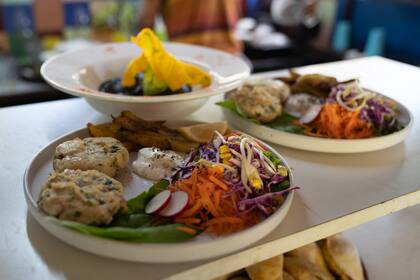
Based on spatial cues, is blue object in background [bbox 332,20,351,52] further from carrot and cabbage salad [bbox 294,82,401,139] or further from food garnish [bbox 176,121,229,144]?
food garnish [bbox 176,121,229,144]

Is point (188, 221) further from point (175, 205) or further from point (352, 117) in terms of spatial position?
point (352, 117)

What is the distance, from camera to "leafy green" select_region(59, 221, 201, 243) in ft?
2.41

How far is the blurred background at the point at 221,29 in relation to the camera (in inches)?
111

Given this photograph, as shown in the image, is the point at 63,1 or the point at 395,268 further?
the point at 63,1

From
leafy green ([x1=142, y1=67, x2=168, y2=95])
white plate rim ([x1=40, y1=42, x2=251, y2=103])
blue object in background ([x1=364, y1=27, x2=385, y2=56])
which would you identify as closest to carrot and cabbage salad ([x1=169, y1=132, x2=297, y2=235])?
white plate rim ([x1=40, y1=42, x2=251, y2=103])

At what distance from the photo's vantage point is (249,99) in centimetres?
125

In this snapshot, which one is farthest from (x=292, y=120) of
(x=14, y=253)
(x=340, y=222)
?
(x=14, y=253)

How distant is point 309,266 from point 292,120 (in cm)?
40

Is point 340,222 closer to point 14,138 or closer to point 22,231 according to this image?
point 22,231

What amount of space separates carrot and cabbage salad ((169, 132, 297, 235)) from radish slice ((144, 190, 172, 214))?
0.03 meters

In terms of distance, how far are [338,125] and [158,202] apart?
60cm

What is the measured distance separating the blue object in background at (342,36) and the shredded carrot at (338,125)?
3070 millimetres

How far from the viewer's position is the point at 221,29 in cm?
290

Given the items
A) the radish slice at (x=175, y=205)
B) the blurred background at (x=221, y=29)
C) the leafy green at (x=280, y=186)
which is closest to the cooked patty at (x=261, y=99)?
the leafy green at (x=280, y=186)
